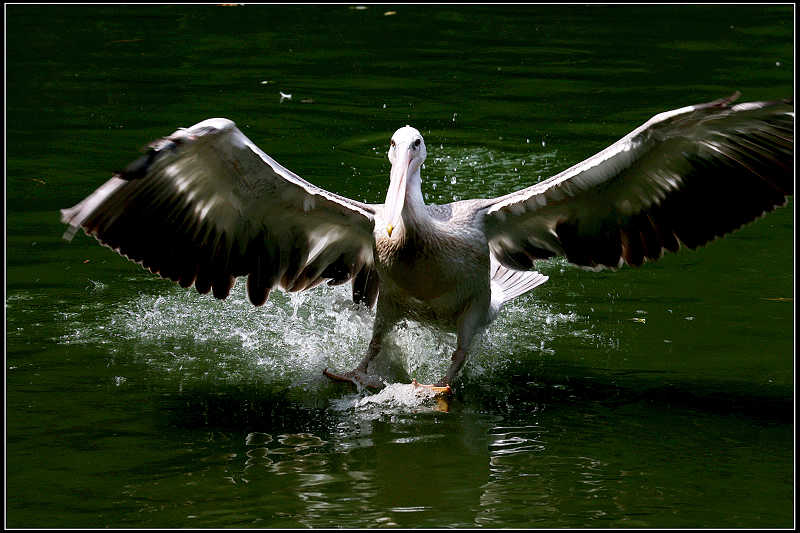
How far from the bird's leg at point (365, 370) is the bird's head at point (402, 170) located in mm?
794

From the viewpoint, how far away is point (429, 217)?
6430 millimetres

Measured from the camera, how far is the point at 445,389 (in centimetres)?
659

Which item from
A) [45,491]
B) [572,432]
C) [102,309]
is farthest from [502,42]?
[45,491]

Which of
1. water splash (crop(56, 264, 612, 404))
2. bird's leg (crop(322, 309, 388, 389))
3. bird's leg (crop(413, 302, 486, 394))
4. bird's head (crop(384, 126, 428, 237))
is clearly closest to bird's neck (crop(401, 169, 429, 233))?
bird's head (crop(384, 126, 428, 237))

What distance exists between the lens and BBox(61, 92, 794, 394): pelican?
247 inches

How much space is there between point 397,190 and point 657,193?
1.50 metres

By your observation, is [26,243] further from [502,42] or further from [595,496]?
[502,42]

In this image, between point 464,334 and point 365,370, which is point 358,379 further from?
point 464,334

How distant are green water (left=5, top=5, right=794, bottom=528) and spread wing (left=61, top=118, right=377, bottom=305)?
51 centimetres

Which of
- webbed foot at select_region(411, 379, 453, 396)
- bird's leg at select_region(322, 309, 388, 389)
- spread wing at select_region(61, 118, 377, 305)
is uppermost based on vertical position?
spread wing at select_region(61, 118, 377, 305)

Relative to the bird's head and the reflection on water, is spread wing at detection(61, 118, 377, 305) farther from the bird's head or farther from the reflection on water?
the bird's head

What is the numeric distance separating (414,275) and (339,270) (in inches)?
33.8

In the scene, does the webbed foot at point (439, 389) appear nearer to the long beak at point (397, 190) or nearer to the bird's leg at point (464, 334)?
Answer: the bird's leg at point (464, 334)

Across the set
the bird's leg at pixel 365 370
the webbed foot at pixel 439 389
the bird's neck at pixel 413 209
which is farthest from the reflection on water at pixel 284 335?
the bird's neck at pixel 413 209
